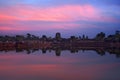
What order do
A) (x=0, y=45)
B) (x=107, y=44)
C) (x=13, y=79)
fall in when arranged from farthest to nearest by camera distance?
(x=107, y=44) < (x=0, y=45) < (x=13, y=79)

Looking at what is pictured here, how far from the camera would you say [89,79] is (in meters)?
20.3

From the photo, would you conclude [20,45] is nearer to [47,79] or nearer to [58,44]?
[58,44]

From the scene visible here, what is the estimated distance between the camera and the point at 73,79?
20.5 meters

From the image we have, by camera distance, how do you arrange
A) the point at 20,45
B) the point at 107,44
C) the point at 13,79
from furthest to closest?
the point at 107,44 < the point at 20,45 < the point at 13,79

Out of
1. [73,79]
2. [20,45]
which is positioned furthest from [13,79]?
[20,45]

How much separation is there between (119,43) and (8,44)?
2770cm

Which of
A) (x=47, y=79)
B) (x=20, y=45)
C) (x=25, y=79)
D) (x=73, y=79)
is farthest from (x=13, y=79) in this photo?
(x=20, y=45)

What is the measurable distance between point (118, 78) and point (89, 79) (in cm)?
171

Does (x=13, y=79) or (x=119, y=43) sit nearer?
(x=13, y=79)

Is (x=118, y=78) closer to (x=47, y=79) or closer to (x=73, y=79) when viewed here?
(x=73, y=79)

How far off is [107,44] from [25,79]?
73.8m

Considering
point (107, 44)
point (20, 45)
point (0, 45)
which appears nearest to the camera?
point (0, 45)

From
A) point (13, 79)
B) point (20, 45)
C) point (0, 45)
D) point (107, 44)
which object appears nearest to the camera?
point (13, 79)

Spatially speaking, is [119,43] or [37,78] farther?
[119,43]
